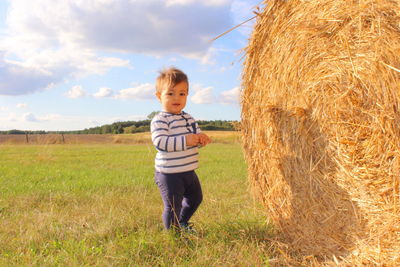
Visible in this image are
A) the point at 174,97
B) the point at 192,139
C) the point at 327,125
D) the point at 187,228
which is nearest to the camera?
the point at 327,125

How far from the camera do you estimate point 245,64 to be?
3898 mm

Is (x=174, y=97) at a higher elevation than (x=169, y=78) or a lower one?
lower

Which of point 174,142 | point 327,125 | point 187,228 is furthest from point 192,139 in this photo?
point 327,125

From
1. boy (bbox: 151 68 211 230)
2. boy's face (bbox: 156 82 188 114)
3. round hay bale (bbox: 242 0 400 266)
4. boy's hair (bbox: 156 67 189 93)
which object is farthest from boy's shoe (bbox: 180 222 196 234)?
boy's hair (bbox: 156 67 189 93)

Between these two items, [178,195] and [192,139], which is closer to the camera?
[192,139]

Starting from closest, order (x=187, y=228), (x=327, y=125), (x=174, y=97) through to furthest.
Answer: (x=327, y=125) → (x=174, y=97) → (x=187, y=228)

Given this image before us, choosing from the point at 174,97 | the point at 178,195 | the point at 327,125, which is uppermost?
the point at 174,97

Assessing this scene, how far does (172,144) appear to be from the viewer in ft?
11.1

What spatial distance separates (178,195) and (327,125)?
1404 millimetres

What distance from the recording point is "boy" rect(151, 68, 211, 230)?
3.42 meters

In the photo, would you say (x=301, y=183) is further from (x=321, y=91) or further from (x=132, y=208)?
(x=132, y=208)

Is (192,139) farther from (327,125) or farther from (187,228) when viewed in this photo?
(327,125)

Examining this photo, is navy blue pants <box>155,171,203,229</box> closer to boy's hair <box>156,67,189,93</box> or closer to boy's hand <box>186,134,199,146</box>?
boy's hand <box>186,134,199,146</box>

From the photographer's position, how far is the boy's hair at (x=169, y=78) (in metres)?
3.44
